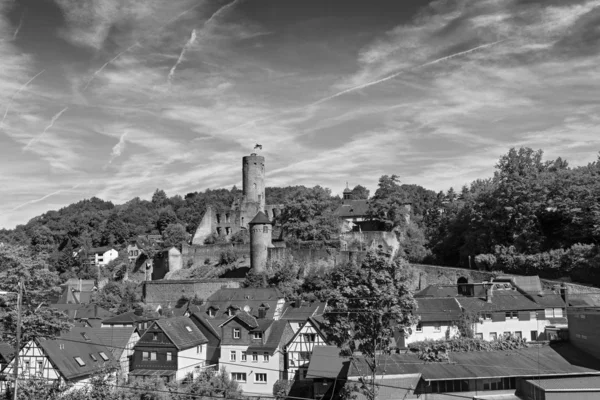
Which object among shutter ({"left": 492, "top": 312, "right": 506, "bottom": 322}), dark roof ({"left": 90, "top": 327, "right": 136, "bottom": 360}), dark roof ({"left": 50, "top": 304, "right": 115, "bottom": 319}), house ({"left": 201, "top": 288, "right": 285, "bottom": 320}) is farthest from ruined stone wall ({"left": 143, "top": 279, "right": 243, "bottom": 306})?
shutter ({"left": 492, "top": 312, "right": 506, "bottom": 322})

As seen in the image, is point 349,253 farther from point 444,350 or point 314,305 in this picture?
point 444,350

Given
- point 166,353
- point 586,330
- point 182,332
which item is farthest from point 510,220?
point 166,353

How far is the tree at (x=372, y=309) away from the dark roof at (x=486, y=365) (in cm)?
252

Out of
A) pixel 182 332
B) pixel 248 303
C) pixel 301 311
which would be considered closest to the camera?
pixel 182 332

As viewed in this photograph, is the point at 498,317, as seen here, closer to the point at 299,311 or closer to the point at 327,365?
the point at 327,365

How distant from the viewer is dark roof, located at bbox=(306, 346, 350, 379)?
29844mm

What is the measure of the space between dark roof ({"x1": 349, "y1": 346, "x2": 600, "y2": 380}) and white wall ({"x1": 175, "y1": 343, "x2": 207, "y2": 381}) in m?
11.2

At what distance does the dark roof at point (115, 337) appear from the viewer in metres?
35.5

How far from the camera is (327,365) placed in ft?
101

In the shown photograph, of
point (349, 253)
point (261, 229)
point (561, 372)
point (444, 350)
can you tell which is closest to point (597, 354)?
point (561, 372)

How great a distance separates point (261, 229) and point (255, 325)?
17.8 metres

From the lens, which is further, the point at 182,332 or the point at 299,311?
the point at 299,311

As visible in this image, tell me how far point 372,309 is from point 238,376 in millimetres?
13780

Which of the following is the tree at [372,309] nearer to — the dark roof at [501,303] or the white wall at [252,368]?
the white wall at [252,368]
